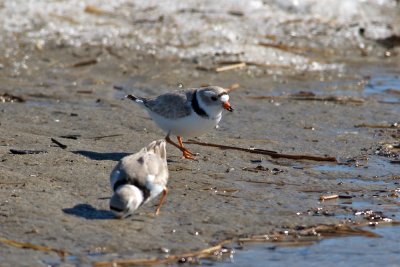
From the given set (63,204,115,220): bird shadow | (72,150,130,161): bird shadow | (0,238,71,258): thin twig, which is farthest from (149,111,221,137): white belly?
(0,238,71,258): thin twig

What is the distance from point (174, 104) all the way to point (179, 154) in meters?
0.55

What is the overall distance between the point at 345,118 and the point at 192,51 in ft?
10.2

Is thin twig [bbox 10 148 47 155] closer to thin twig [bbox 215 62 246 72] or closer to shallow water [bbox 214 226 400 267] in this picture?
shallow water [bbox 214 226 400 267]

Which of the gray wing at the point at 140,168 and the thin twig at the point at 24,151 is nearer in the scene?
the gray wing at the point at 140,168

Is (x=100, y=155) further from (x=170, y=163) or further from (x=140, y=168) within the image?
(x=140, y=168)

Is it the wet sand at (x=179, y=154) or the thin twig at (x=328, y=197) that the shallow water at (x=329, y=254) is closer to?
the wet sand at (x=179, y=154)

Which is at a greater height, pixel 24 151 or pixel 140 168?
pixel 140 168

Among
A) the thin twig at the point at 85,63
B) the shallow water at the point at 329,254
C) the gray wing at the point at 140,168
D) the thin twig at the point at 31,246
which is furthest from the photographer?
the thin twig at the point at 85,63

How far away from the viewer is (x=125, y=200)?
A: 262 inches

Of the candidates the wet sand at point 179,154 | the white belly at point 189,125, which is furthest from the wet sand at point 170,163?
the white belly at point 189,125

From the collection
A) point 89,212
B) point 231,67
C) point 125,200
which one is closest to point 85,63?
point 231,67

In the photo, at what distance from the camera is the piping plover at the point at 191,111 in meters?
8.95

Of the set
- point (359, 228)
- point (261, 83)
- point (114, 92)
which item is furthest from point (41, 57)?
point (359, 228)

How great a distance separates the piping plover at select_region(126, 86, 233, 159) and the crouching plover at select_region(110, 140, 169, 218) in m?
→ 1.42
